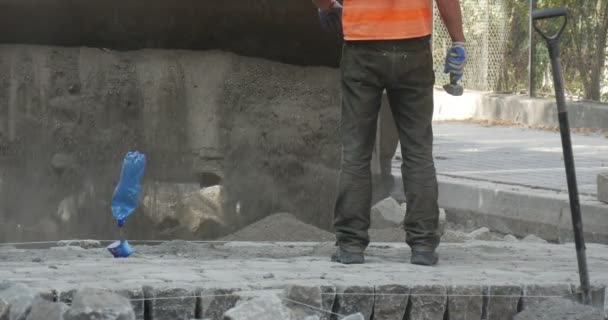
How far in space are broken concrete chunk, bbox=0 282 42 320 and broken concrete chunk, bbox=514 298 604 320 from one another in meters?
1.95

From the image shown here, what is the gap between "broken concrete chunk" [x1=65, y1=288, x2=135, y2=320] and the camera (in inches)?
176

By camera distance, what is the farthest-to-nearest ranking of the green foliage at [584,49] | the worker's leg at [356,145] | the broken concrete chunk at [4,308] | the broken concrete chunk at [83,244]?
the green foliage at [584,49] < the broken concrete chunk at [83,244] < the worker's leg at [356,145] < the broken concrete chunk at [4,308]

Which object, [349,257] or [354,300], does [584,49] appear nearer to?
[349,257]

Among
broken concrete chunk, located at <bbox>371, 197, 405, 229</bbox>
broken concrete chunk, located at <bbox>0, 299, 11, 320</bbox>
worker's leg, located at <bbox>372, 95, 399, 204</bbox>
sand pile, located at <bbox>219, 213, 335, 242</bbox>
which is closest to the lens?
broken concrete chunk, located at <bbox>0, 299, 11, 320</bbox>

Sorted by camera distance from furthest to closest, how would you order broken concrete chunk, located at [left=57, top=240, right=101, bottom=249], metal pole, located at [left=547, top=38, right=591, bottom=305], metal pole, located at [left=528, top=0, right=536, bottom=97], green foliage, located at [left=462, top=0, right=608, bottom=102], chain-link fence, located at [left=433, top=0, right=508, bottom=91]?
chain-link fence, located at [left=433, top=0, right=508, bottom=91], metal pole, located at [left=528, top=0, right=536, bottom=97], green foliage, located at [left=462, top=0, right=608, bottom=102], broken concrete chunk, located at [left=57, top=240, right=101, bottom=249], metal pole, located at [left=547, top=38, right=591, bottom=305]

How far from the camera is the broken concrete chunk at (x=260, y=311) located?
15.2 feet

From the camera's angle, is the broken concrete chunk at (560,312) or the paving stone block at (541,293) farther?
the paving stone block at (541,293)

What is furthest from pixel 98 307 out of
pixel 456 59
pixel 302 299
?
pixel 456 59

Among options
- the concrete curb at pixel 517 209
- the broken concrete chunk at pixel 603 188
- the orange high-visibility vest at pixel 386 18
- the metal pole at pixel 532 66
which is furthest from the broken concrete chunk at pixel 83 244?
the metal pole at pixel 532 66

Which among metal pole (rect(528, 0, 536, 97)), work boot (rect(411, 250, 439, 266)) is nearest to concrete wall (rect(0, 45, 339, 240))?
work boot (rect(411, 250, 439, 266))

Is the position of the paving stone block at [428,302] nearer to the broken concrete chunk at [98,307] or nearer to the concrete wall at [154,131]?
the broken concrete chunk at [98,307]

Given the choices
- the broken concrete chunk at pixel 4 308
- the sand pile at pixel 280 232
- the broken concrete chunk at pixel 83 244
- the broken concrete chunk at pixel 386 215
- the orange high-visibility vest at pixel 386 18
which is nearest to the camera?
the broken concrete chunk at pixel 4 308

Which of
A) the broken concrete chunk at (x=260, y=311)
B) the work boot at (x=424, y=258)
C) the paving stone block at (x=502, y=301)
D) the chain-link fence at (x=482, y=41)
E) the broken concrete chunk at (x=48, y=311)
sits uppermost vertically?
the chain-link fence at (x=482, y=41)

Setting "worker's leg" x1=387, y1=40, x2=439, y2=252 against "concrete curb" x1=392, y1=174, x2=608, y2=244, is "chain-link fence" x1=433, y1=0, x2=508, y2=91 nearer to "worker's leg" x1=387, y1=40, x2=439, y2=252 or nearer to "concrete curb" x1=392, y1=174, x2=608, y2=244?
"concrete curb" x1=392, y1=174, x2=608, y2=244
